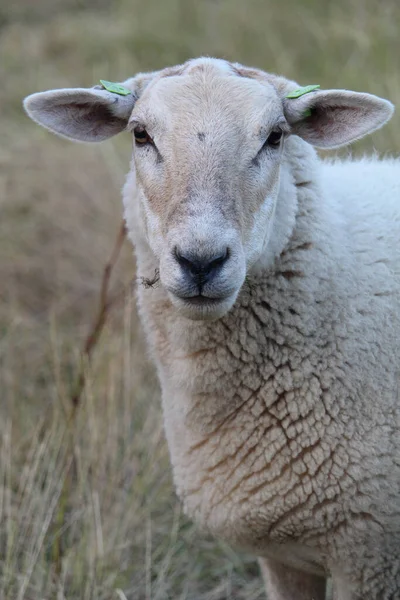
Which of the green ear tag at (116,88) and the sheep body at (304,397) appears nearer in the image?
the sheep body at (304,397)

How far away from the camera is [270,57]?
804cm

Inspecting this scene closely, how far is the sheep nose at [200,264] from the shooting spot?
2.41 metres

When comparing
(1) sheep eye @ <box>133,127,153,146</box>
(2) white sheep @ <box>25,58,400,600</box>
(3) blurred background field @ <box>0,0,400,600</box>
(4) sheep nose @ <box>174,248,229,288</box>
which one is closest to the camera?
(4) sheep nose @ <box>174,248,229,288</box>

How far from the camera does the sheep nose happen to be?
2.41m

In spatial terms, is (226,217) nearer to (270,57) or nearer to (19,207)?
(19,207)

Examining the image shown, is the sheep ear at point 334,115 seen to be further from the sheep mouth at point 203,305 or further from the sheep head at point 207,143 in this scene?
the sheep mouth at point 203,305

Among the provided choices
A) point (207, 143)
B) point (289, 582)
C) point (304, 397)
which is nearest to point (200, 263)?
point (207, 143)

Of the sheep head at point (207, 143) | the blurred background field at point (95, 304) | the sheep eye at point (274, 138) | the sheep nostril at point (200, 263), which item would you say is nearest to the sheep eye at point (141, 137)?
the sheep head at point (207, 143)

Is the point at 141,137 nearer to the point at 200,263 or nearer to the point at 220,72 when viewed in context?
the point at 220,72

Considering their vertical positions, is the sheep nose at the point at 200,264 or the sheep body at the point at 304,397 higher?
the sheep nose at the point at 200,264

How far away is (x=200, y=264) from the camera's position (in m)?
2.42

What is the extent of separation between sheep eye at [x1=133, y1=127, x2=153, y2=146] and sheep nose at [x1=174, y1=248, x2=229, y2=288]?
0.51 metres

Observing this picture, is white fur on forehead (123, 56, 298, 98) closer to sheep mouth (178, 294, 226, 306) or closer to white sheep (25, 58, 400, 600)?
white sheep (25, 58, 400, 600)

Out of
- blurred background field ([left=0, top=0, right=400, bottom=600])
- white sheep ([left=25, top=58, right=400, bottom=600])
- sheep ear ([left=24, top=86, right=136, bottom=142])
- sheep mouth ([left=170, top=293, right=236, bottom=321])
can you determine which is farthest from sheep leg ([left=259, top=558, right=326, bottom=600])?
sheep ear ([left=24, top=86, right=136, bottom=142])
